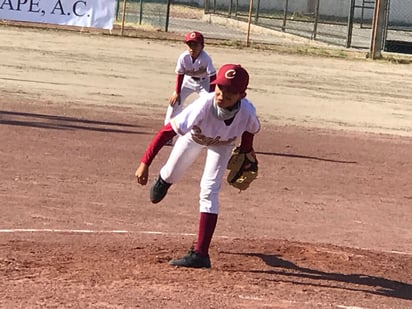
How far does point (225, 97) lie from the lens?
8.02 meters

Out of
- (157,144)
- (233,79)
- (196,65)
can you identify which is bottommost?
(157,144)

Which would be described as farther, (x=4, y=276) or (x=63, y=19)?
(x=63, y=19)

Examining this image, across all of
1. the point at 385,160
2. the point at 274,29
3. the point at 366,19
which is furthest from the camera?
the point at 366,19

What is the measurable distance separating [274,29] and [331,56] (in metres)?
11.9

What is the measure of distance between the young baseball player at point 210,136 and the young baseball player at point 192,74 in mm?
6373

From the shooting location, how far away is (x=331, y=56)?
34688mm

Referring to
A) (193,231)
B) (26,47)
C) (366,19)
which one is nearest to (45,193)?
(193,231)

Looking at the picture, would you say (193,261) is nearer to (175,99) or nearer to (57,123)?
(175,99)

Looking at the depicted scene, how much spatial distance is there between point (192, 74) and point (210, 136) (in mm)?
7270

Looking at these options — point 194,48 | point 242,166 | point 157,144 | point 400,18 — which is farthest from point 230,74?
point 400,18

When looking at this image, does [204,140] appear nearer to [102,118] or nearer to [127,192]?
[127,192]

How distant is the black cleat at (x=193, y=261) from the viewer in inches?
327

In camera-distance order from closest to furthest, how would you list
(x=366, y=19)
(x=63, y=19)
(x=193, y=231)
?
(x=193, y=231) → (x=63, y=19) → (x=366, y=19)

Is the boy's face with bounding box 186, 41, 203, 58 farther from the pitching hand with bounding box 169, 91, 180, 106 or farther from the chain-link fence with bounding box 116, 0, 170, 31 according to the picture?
the chain-link fence with bounding box 116, 0, 170, 31
